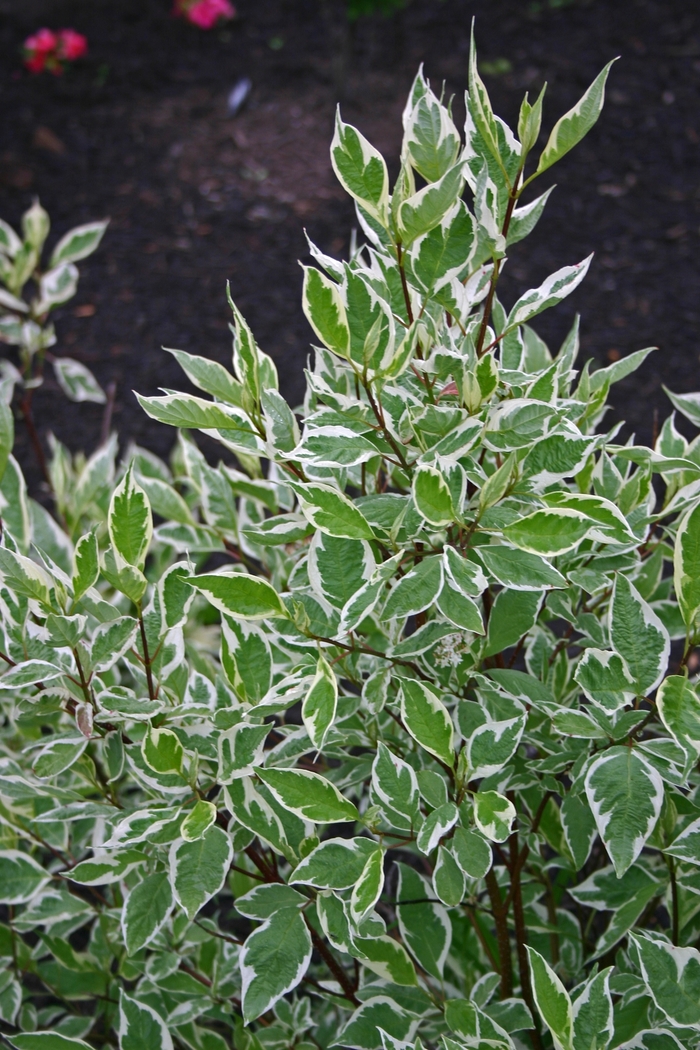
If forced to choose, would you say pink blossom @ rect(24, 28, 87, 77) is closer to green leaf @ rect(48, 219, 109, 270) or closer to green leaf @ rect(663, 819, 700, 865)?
green leaf @ rect(48, 219, 109, 270)

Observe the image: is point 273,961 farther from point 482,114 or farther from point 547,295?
point 482,114

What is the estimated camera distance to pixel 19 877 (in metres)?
1.19

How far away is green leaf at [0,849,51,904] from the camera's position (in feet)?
3.84

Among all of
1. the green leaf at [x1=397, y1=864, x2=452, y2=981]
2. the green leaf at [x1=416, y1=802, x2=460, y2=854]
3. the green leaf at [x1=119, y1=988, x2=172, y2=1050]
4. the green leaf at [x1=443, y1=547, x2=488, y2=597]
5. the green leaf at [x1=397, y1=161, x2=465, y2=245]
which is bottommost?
the green leaf at [x1=119, y1=988, x2=172, y2=1050]

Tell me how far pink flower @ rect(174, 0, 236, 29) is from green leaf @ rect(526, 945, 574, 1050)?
5.08 m

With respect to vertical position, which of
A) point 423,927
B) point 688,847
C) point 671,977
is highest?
point 688,847

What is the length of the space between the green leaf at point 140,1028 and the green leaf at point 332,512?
643 mm

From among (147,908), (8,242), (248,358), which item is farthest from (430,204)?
(8,242)

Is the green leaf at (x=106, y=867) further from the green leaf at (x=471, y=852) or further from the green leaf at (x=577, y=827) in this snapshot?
the green leaf at (x=577, y=827)

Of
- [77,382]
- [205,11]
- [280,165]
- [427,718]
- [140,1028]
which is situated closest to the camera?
[427,718]

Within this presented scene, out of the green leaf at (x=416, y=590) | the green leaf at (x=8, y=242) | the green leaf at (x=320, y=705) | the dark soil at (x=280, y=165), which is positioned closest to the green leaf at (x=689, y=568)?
the green leaf at (x=416, y=590)

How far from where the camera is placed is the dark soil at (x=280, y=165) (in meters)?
3.53

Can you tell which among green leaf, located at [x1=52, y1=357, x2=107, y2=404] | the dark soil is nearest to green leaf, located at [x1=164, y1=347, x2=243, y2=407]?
green leaf, located at [x1=52, y1=357, x2=107, y2=404]

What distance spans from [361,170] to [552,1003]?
74 cm
